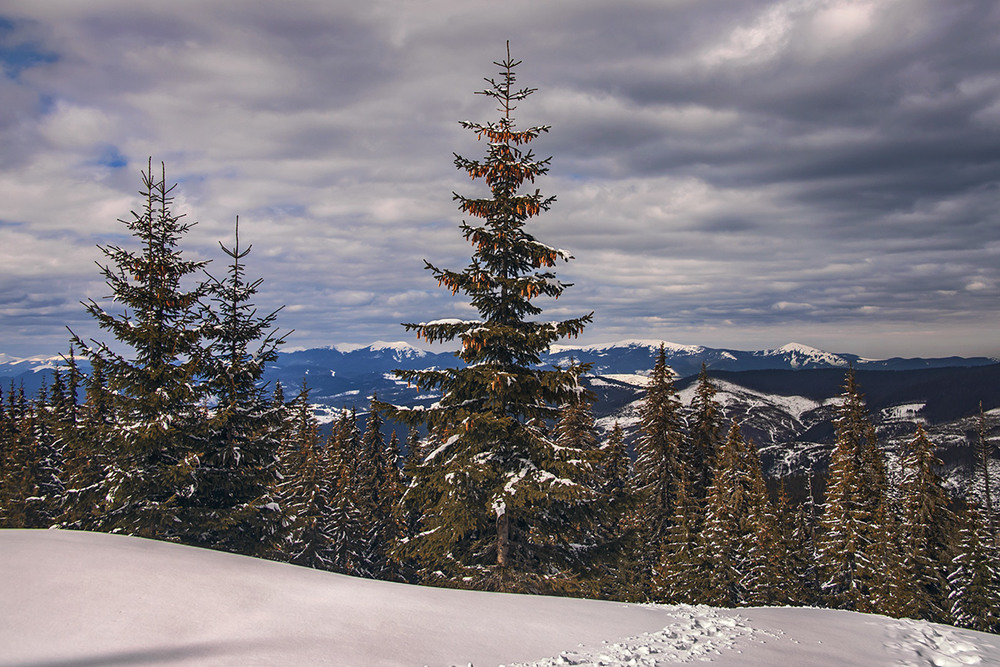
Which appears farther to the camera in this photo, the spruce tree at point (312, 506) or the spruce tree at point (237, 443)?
the spruce tree at point (312, 506)

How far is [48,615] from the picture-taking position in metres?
6.01

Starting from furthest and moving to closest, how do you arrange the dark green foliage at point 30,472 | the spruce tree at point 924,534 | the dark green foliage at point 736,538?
the dark green foliage at point 30,472 → the spruce tree at point 924,534 → the dark green foliage at point 736,538

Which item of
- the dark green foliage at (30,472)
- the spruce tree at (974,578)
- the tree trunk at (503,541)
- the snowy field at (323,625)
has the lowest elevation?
the spruce tree at (974,578)

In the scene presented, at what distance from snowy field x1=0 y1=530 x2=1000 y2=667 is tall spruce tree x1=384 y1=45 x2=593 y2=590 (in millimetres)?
3190

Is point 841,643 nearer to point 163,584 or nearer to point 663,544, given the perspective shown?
point 163,584

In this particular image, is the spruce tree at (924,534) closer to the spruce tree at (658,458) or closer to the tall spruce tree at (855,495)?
the tall spruce tree at (855,495)

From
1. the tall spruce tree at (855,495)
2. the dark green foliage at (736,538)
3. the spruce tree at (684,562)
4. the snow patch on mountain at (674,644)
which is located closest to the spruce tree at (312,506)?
the spruce tree at (684,562)

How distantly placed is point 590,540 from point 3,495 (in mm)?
35098

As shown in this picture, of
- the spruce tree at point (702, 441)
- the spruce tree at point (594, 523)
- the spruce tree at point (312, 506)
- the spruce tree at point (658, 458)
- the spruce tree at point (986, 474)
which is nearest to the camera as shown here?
the spruce tree at point (594, 523)

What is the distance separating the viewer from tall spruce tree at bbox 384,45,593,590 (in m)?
12.8

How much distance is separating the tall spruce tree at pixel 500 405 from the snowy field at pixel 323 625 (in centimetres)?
319

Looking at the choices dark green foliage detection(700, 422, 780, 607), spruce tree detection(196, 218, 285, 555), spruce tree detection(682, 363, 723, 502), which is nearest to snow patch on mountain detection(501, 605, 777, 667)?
spruce tree detection(196, 218, 285, 555)

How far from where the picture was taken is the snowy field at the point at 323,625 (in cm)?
588

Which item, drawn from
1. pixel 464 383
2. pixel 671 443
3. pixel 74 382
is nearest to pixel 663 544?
pixel 671 443
